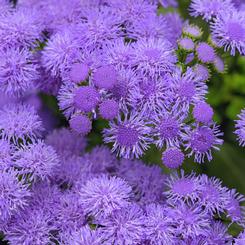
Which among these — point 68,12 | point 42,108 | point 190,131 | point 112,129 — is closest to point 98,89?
point 112,129

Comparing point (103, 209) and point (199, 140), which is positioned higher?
point (199, 140)

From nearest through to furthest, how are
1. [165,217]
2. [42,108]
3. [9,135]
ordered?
[165,217], [9,135], [42,108]

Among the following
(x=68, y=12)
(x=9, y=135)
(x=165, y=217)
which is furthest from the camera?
(x=68, y=12)

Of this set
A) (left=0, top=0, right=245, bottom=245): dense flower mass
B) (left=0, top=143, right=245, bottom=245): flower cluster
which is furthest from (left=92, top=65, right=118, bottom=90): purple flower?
(left=0, top=143, right=245, bottom=245): flower cluster

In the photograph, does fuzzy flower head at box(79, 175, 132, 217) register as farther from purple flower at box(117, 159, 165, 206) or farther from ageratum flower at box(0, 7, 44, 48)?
ageratum flower at box(0, 7, 44, 48)

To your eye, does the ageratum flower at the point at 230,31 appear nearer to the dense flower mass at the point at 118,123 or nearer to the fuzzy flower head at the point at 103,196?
the dense flower mass at the point at 118,123

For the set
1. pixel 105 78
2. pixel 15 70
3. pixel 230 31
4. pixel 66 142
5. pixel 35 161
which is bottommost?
pixel 66 142

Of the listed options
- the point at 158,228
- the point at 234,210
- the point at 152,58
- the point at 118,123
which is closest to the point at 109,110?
the point at 118,123

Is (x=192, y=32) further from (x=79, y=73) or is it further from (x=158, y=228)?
(x=158, y=228)

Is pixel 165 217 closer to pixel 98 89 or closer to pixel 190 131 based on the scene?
pixel 190 131
